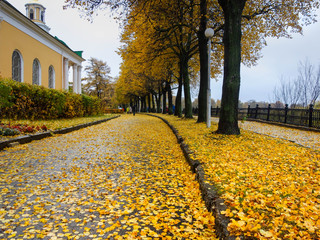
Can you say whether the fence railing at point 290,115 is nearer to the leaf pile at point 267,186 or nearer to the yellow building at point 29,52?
the leaf pile at point 267,186

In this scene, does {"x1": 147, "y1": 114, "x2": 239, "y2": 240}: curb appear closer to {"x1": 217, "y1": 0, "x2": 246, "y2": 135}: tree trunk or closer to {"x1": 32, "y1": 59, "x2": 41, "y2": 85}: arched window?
{"x1": 217, "y1": 0, "x2": 246, "y2": 135}: tree trunk

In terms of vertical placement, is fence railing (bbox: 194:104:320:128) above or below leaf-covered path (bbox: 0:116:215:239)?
above

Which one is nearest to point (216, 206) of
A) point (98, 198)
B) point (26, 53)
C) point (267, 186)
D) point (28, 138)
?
point (267, 186)

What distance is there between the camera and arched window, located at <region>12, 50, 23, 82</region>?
68.4 ft

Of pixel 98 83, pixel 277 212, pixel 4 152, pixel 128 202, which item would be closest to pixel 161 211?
pixel 128 202

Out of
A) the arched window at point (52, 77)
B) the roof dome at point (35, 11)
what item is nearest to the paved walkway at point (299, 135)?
the arched window at point (52, 77)

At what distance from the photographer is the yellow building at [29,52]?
1903 centimetres

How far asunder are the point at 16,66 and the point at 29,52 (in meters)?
2.21

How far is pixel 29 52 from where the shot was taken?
2278cm

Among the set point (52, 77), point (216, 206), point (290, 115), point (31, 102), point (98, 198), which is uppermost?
point (52, 77)

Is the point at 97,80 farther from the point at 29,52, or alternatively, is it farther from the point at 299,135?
the point at 299,135

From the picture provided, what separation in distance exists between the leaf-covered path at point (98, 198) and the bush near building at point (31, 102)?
597cm

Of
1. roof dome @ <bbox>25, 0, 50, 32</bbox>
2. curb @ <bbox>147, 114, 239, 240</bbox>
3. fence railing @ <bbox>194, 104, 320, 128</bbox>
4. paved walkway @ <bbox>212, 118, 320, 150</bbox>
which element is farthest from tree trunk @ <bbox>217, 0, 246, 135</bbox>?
roof dome @ <bbox>25, 0, 50, 32</bbox>

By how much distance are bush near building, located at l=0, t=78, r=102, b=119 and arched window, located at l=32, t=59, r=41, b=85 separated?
922cm
